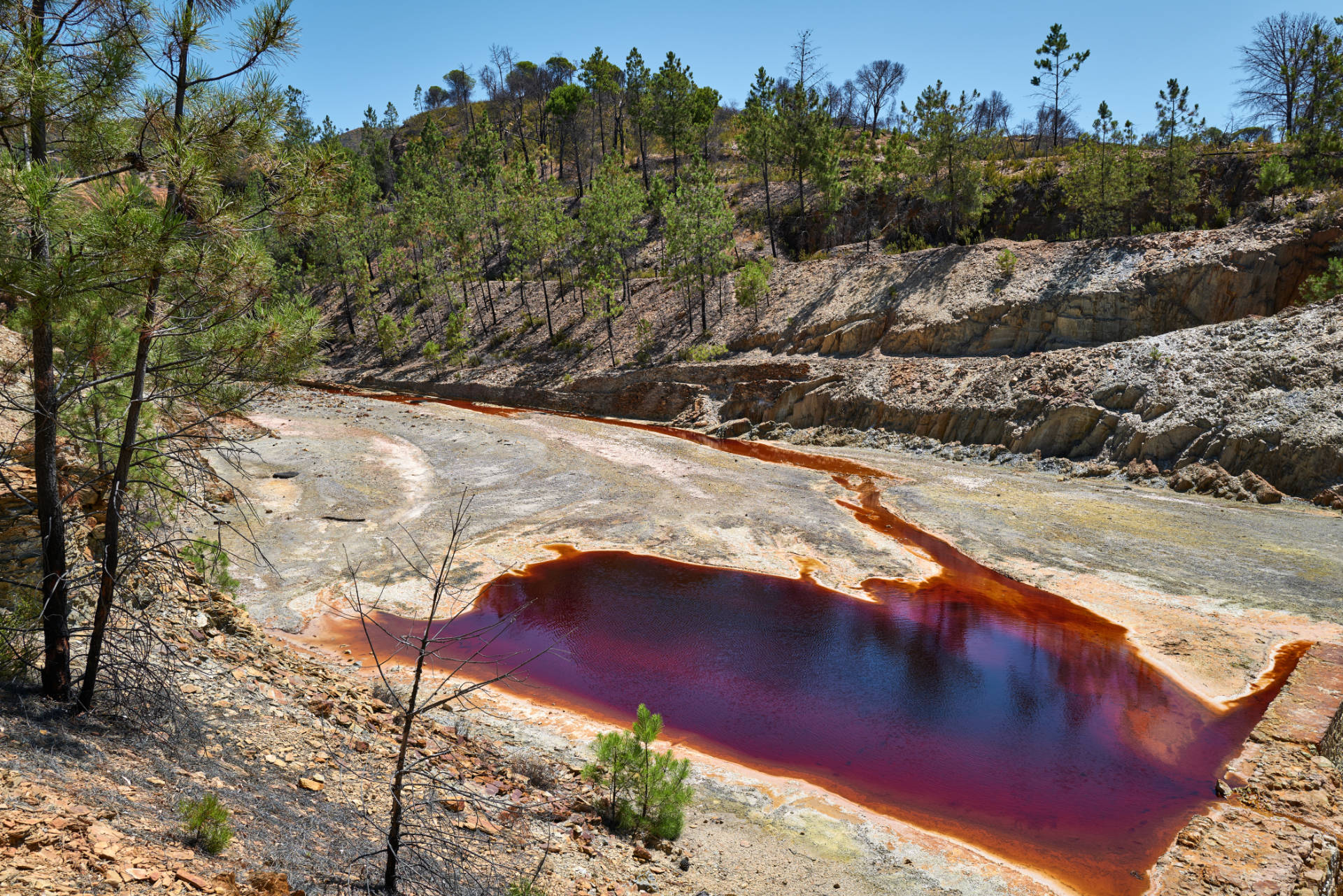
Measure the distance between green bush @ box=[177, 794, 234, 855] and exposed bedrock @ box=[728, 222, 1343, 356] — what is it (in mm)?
35926

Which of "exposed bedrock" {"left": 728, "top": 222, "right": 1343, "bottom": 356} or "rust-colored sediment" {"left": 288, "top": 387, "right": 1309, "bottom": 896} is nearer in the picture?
"rust-colored sediment" {"left": 288, "top": 387, "right": 1309, "bottom": 896}

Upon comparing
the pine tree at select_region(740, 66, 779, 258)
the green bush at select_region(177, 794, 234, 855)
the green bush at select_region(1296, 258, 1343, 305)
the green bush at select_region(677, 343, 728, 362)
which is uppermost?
the pine tree at select_region(740, 66, 779, 258)

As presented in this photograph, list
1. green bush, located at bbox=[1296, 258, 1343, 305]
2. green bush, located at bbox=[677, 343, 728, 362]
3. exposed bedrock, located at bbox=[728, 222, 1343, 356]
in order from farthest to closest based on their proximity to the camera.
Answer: green bush, located at bbox=[677, 343, 728, 362]
exposed bedrock, located at bbox=[728, 222, 1343, 356]
green bush, located at bbox=[1296, 258, 1343, 305]

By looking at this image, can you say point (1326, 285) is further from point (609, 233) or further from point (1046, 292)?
point (609, 233)

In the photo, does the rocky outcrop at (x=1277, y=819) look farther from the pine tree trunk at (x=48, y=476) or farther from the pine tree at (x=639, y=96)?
the pine tree at (x=639, y=96)

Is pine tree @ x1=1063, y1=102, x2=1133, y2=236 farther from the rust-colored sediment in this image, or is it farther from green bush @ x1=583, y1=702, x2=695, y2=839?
green bush @ x1=583, y1=702, x2=695, y2=839

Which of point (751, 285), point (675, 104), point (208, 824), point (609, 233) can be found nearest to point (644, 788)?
point (208, 824)

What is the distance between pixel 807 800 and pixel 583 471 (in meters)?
18.8

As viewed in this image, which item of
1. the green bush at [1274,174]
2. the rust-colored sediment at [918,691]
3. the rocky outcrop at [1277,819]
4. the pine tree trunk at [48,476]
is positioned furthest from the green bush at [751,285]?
the pine tree trunk at [48,476]

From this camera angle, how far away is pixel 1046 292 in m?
35.1

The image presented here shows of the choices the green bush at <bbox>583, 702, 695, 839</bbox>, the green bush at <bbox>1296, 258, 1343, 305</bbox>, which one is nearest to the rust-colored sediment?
the green bush at <bbox>583, 702, 695, 839</bbox>

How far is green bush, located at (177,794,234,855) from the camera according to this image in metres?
5.49

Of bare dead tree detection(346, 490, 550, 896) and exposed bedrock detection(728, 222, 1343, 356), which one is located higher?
exposed bedrock detection(728, 222, 1343, 356)

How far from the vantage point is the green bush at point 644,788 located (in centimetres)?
875
